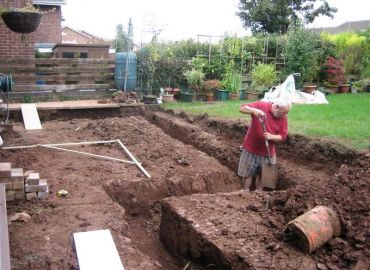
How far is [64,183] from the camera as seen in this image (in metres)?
5.55

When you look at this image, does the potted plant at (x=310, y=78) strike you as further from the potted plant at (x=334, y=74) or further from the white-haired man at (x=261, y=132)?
the white-haired man at (x=261, y=132)

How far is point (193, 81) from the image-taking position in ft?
42.2

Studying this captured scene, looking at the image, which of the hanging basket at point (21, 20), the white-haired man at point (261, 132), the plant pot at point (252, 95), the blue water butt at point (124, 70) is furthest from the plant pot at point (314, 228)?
the plant pot at point (252, 95)

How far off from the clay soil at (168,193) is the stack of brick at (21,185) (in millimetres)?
127

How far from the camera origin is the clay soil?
12.3ft

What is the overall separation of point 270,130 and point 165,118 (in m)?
5.06

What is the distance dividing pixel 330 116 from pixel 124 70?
598 centimetres

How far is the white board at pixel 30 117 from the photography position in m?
9.30

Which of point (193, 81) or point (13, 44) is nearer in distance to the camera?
point (13, 44)

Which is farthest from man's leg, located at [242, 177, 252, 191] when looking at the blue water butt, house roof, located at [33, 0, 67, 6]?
house roof, located at [33, 0, 67, 6]

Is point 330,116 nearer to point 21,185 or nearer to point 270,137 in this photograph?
point 270,137

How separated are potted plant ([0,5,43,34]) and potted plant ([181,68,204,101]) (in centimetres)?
583

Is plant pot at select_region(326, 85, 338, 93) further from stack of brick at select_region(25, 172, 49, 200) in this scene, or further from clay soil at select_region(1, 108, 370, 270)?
stack of brick at select_region(25, 172, 49, 200)

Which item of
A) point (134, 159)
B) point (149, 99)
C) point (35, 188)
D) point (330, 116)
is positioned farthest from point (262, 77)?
point (35, 188)
